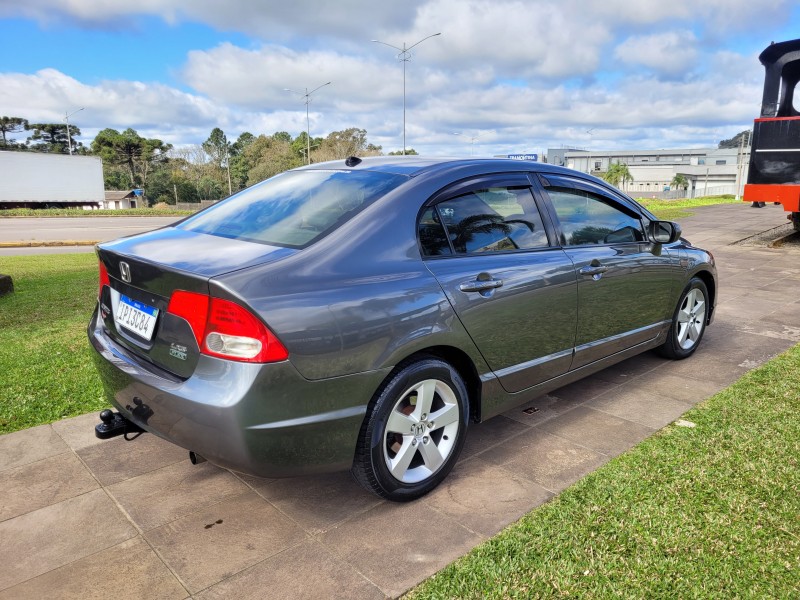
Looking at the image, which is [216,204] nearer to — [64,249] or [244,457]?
[244,457]

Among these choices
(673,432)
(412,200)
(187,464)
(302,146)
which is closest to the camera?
(412,200)

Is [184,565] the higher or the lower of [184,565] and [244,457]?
the lower

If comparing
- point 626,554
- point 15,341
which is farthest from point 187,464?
point 15,341

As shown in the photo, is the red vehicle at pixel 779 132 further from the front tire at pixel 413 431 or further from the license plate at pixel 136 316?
the license plate at pixel 136 316

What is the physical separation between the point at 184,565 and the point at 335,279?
4.29 feet

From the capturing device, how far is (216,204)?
3543 mm

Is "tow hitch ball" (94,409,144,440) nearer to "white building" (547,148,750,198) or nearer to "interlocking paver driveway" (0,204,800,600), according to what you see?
"interlocking paver driveway" (0,204,800,600)

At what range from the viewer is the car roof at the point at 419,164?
310 centimetres

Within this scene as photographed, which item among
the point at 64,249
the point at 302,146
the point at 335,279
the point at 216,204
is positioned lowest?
the point at 64,249

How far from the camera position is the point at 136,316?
105 inches

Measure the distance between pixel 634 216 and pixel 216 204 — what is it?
288cm

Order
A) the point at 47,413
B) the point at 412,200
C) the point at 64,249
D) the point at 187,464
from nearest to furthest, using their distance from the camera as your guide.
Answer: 1. the point at 412,200
2. the point at 187,464
3. the point at 47,413
4. the point at 64,249

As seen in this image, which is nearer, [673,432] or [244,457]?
[244,457]

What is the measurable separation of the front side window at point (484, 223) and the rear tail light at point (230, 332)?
3.07ft
